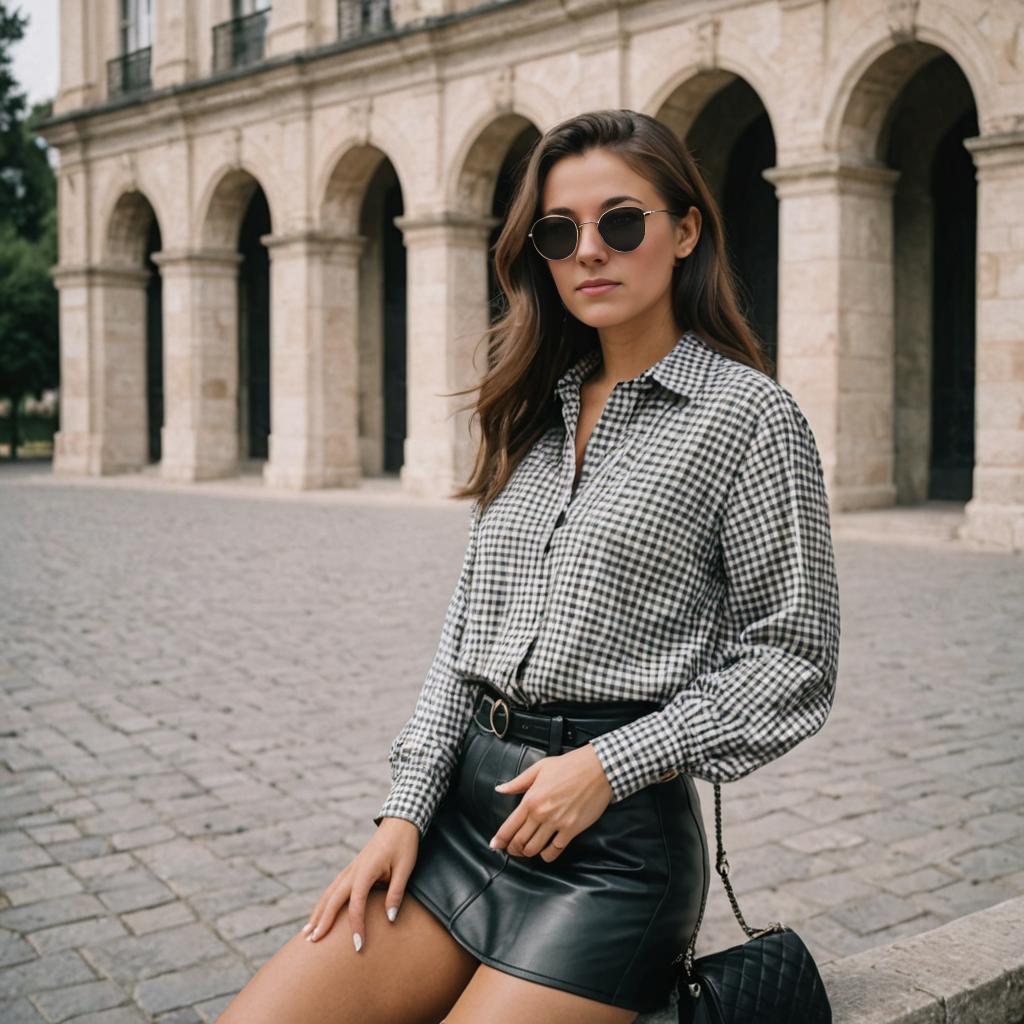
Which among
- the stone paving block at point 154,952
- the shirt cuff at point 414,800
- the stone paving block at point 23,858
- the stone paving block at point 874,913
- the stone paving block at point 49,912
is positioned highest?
the shirt cuff at point 414,800

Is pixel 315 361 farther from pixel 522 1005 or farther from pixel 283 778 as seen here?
pixel 522 1005

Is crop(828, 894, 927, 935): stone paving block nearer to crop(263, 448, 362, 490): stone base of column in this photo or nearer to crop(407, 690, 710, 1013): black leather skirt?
crop(407, 690, 710, 1013): black leather skirt

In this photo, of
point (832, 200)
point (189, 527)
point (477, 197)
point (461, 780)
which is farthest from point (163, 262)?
point (461, 780)

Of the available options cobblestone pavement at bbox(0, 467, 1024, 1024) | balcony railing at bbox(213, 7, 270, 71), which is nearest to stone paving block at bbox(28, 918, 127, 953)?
cobblestone pavement at bbox(0, 467, 1024, 1024)

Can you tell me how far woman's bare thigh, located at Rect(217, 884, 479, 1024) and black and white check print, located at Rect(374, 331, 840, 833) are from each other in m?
0.20

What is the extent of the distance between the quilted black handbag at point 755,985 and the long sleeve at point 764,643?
13 cm

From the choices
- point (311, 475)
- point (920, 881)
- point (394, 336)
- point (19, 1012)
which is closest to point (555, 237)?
point (19, 1012)

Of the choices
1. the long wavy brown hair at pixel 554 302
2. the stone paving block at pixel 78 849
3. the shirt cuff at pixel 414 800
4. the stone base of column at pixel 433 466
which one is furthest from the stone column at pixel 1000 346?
the shirt cuff at pixel 414 800

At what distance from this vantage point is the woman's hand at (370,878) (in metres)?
2.25

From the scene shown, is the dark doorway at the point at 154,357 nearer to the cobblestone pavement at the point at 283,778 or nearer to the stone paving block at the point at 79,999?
the cobblestone pavement at the point at 283,778

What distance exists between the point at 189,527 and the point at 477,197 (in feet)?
25.2

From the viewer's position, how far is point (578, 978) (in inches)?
82.4

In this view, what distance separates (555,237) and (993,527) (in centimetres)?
1311

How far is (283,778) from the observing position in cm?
572
